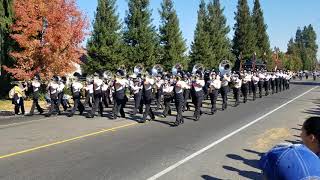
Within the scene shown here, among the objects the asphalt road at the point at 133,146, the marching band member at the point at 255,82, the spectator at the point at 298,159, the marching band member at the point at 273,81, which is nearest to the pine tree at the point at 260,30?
the marching band member at the point at 273,81

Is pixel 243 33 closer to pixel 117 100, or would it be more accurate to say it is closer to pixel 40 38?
pixel 40 38

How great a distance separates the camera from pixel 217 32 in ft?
199

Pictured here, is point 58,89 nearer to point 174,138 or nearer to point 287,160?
point 174,138

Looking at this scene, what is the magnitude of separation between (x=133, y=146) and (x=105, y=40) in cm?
2838

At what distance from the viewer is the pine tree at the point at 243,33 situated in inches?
2881

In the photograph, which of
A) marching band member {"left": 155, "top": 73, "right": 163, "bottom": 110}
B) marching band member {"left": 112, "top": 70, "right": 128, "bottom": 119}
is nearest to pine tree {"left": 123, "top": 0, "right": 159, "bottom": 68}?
marching band member {"left": 155, "top": 73, "right": 163, "bottom": 110}

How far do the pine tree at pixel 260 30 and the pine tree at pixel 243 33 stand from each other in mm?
9823

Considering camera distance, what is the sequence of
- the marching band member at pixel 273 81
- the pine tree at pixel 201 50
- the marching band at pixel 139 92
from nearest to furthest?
the marching band at pixel 139 92 < the marching band member at pixel 273 81 < the pine tree at pixel 201 50

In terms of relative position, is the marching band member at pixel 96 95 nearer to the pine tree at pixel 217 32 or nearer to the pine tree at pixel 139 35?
the pine tree at pixel 139 35

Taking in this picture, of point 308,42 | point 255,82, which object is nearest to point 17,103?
point 255,82

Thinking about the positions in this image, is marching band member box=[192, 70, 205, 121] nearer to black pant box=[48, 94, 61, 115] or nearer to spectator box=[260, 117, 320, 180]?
black pant box=[48, 94, 61, 115]

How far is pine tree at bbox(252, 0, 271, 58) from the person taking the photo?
279 ft

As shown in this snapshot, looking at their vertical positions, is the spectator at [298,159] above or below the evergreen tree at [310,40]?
below

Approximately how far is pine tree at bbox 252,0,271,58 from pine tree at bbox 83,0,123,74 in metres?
48.4
